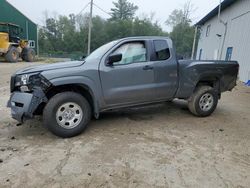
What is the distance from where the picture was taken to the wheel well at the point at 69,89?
12.6ft

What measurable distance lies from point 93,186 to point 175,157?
1.35 meters

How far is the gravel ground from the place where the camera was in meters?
2.72

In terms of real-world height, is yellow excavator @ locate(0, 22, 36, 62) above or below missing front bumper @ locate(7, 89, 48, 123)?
above

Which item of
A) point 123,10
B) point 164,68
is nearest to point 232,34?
point 164,68

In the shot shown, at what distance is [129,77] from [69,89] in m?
1.15

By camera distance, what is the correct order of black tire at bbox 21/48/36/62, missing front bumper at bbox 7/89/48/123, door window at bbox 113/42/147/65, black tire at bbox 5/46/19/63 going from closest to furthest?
missing front bumper at bbox 7/89/48/123 → door window at bbox 113/42/147/65 → black tire at bbox 5/46/19/63 → black tire at bbox 21/48/36/62

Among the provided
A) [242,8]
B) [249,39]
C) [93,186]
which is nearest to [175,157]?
[93,186]

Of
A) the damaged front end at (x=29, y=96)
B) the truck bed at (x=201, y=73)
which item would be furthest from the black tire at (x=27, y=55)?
the truck bed at (x=201, y=73)

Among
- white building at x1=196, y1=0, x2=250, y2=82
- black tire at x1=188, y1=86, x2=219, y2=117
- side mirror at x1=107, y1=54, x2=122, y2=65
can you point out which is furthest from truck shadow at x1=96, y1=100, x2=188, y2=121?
white building at x1=196, y1=0, x2=250, y2=82

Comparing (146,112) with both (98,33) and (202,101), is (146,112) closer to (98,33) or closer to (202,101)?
(202,101)

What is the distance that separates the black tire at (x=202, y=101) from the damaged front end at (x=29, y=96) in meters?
3.25

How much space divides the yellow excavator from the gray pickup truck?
56.4 feet

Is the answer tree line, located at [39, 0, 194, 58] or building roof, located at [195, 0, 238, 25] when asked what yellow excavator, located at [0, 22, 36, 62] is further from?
tree line, located at [39, 0, 194, 58]

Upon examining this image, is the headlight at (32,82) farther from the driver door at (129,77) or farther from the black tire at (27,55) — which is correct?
the black tire at (27,55)
